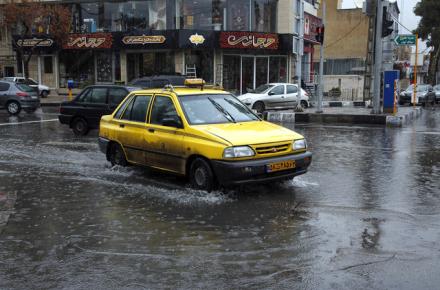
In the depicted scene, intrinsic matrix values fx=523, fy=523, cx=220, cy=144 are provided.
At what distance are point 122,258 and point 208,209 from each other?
77.5 inches

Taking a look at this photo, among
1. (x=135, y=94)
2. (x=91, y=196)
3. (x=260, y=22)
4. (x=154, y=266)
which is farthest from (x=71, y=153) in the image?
(x=260, y=22)

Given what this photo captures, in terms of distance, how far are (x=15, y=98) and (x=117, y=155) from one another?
588 inches

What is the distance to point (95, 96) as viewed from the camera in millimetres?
15445

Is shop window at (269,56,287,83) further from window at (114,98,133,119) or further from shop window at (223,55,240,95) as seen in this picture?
window at (114,98,133,119)

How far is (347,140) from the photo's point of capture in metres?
14.1

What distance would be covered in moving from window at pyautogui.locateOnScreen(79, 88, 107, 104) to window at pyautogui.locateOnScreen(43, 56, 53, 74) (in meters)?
22.3

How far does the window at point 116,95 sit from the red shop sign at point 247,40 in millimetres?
17136

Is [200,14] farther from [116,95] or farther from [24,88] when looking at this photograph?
[116,95]

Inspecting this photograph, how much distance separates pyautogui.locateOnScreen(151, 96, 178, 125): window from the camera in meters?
8.44

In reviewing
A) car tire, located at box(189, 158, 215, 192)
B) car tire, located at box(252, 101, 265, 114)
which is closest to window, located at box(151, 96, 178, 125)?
car tire, located at box(189, 158, 215, 192)

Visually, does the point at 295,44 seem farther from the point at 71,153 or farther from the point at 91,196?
the point at 91,196

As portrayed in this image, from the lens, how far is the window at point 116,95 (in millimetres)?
14944

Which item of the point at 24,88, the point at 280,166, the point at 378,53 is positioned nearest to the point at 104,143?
the point at 280,166

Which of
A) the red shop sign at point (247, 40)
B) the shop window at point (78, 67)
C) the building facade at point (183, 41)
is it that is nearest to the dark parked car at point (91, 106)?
the building facade at point (183, 41)
